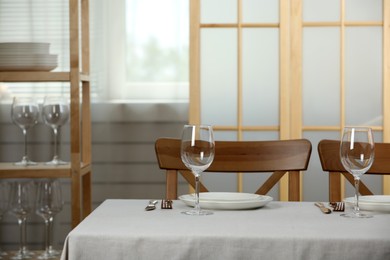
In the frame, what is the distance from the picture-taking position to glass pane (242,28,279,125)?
364cm

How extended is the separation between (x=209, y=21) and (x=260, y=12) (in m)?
0.26

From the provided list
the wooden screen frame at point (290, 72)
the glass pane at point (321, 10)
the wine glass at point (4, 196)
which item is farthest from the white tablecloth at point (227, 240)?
the glass pane at point (321, 10)

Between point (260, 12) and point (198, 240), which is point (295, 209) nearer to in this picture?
point (198, 240)

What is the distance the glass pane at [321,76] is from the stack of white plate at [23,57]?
1.32 meters

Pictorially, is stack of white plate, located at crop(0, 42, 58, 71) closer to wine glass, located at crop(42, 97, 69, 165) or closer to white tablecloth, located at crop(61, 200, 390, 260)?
wine glass, located at crop(42, 97, 69, 165)

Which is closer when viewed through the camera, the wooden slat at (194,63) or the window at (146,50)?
the wooden slat at (194,63)

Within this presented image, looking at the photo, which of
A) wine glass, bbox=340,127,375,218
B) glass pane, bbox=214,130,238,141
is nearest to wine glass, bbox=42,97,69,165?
glass pane, bbox=214,130,238,141

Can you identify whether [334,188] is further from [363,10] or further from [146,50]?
[146,50]

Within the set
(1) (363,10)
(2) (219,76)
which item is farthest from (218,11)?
(1) (363,10)

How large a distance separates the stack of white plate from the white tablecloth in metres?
1.69

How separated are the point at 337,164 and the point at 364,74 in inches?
62.9

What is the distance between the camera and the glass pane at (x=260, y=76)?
3637 mm

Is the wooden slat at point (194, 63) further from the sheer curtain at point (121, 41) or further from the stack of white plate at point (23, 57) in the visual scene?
the stack of white plate at point (23, 57)

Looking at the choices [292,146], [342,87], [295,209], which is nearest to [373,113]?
[342,87]
